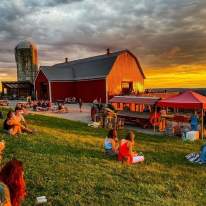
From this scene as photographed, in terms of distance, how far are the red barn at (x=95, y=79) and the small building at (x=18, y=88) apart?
7.35 meters

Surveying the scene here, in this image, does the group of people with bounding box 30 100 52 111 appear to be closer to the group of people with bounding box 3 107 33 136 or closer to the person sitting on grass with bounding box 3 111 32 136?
the group of people with bounding box 3 107 33 136

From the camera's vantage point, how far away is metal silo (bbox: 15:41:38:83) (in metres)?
62.2

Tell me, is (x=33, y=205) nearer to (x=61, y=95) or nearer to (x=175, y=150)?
(x=175, y=150)

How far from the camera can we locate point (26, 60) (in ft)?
205

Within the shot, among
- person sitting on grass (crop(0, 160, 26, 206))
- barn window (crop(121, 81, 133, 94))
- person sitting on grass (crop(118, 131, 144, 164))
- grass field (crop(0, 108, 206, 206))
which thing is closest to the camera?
person sitting on grass (crop(0, 160, 26, 206))

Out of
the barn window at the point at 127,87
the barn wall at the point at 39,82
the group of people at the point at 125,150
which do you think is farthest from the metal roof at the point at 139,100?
the barn wall at the point at 39,82

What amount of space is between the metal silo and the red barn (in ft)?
64.0

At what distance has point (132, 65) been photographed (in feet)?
127

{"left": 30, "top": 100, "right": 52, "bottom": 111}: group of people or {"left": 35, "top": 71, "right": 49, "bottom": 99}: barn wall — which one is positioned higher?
{"left": 35, "top": 71, "right": 49, "bottom": 99}: barn wall

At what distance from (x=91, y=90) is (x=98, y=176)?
102 feet

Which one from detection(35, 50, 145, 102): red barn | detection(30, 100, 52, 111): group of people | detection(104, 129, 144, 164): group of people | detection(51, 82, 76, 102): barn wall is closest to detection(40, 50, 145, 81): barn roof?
detection(35, 50, 145, 102): red barn

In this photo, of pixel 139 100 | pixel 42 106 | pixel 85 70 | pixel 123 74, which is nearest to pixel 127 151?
pixel 139 100

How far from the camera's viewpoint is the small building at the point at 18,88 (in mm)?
50438

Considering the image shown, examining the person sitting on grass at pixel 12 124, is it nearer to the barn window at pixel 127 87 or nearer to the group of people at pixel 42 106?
the group of people at pixel 42 106
